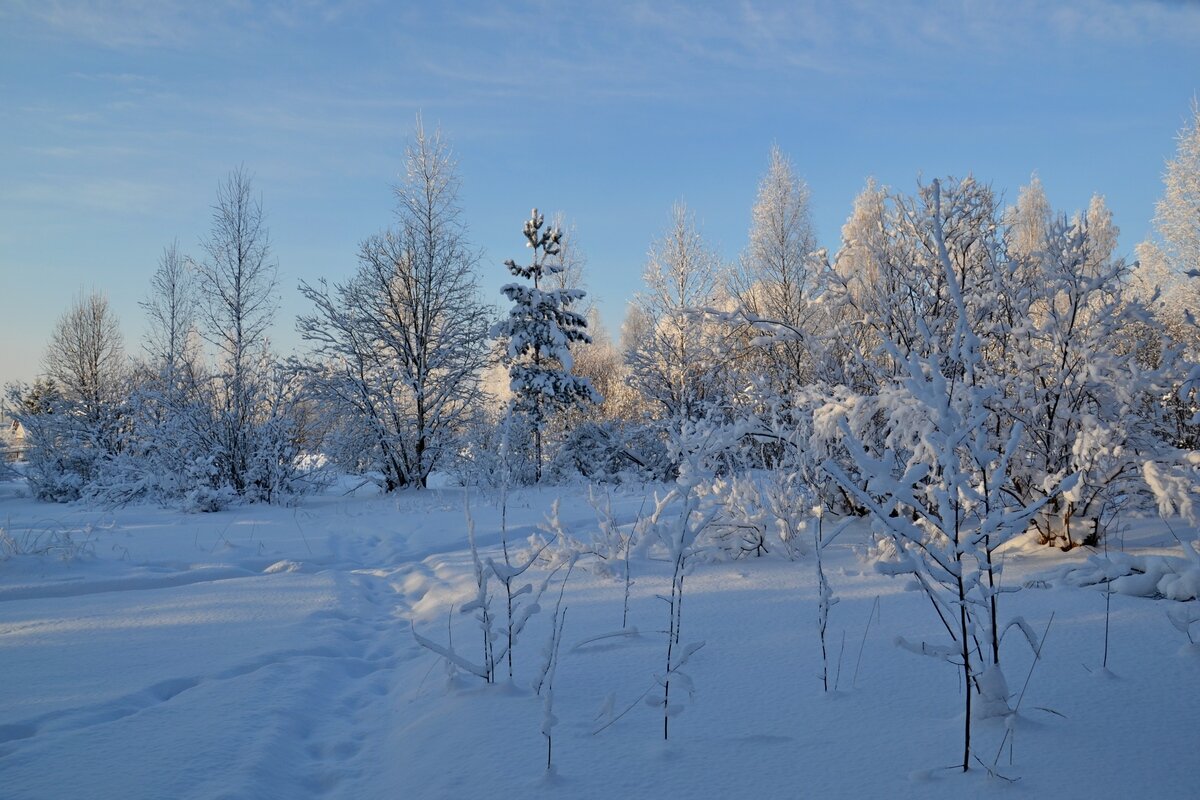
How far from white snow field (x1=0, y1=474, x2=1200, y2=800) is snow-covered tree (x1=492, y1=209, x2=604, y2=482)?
1338 cm

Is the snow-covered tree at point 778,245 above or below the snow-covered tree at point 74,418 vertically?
above

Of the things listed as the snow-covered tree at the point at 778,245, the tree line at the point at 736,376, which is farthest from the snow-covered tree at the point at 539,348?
the snow-covered tree at the point at 778,245

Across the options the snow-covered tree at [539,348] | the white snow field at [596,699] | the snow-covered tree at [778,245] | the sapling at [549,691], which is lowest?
the white snow field at [596,699]

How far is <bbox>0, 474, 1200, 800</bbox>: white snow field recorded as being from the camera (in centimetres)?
167

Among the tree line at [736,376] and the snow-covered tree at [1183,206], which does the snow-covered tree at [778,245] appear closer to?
the tree line at [736,376]

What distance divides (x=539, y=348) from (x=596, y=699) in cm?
1633

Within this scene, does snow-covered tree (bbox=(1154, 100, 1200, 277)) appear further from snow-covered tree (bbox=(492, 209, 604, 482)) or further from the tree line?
snow-covered tree (bbox=(492, 209, 604, 482))

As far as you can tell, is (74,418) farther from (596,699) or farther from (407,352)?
(596,699)

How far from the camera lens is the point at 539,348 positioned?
1833 cm

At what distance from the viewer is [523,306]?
59.4 ft

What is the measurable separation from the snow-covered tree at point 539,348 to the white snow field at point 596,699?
1338 centimetres

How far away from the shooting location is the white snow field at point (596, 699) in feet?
5.49

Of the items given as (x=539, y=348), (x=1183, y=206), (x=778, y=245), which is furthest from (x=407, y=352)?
(x=1183, y=206)

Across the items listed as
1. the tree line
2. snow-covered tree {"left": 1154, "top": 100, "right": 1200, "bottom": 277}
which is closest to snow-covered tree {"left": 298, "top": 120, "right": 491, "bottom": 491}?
the tree line
